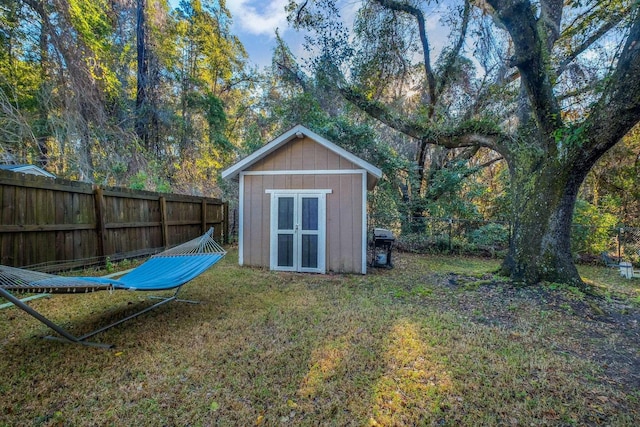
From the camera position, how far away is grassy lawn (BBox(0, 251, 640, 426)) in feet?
6.14

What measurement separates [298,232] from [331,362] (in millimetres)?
3726

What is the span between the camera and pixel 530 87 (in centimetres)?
452

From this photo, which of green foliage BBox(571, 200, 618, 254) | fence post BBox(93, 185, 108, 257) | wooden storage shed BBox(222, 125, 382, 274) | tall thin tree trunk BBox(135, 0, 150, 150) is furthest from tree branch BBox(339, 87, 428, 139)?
tall thin tree trunk BBox(135, 0, 150, 150)

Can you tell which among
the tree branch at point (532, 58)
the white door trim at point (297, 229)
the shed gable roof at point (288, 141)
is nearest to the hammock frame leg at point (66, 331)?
the white door trim at point (297, 229)

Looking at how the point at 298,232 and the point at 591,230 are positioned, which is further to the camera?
the point at 591,230

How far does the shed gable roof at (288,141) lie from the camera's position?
227 inches

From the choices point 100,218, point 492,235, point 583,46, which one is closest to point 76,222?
point 100,218

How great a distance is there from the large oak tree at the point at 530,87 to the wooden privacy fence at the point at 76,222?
5723 millimetres

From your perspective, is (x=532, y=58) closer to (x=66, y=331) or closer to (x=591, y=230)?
(x=591, y=230)

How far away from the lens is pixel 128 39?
10.6m

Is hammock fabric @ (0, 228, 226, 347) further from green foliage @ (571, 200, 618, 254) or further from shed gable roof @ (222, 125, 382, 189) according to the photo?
green foliage @ (571, 200, 618, 254)

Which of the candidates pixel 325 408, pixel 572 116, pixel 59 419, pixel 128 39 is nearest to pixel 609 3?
pixel 572 116

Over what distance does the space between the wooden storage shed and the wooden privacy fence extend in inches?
85.3

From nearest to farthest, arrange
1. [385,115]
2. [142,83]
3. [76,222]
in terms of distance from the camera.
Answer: [76,222] → [385,115] → [142,83]
